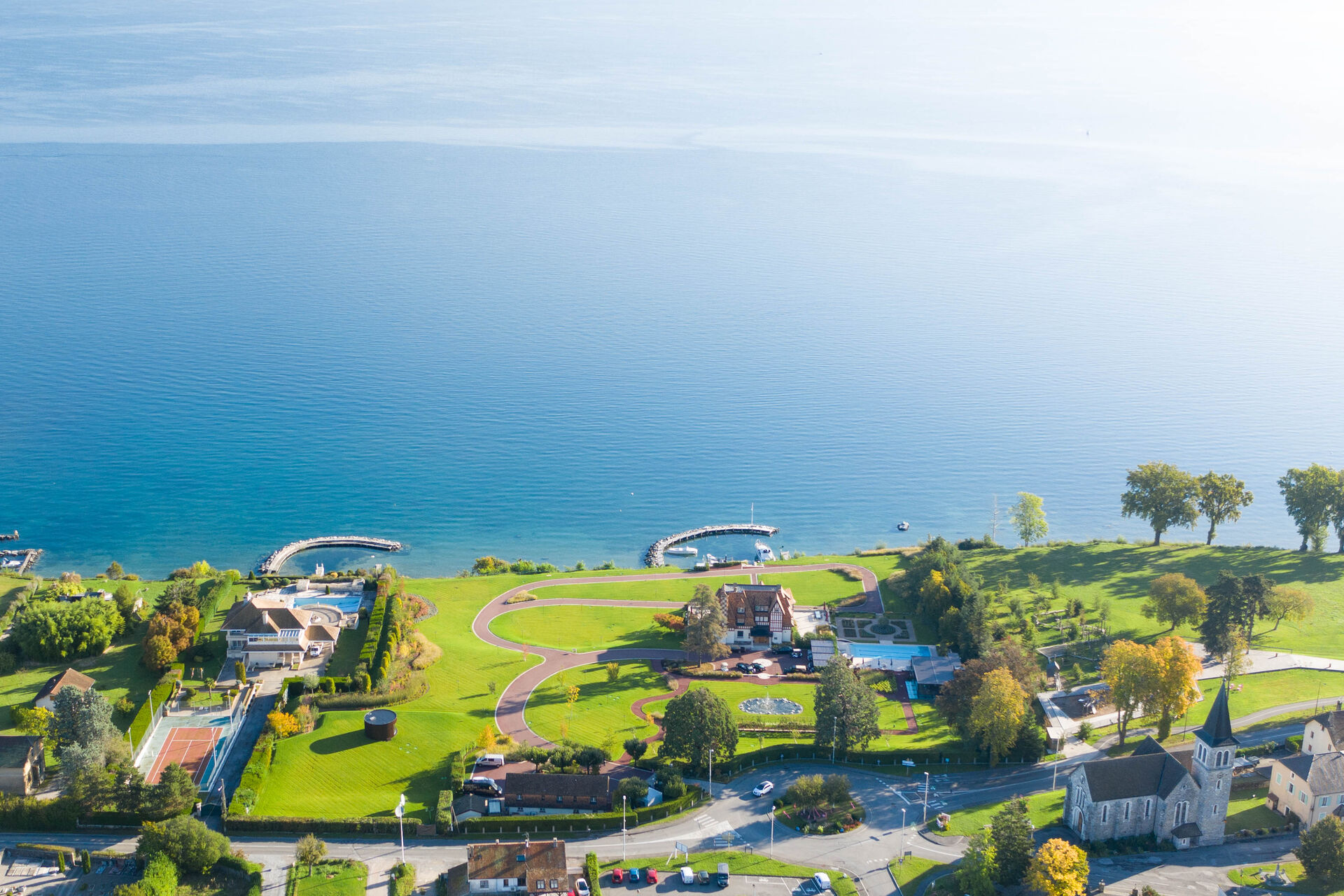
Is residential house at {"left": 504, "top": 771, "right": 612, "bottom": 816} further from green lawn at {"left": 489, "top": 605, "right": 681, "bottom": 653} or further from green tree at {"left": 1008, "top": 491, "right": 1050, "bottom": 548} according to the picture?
green tree at {"left": 1008, "top": 491, "right": 1050, "bottom": 548}

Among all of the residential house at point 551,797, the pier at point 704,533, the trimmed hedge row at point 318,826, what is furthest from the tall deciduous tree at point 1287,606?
the trimmed hedge row at point 318,826

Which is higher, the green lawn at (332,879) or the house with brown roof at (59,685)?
the house with brown roof at (59,685)

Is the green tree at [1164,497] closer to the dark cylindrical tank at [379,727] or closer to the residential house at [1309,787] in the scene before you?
the residential house at [1309,787]

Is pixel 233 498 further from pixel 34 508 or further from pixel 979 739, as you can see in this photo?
pixel 979 739

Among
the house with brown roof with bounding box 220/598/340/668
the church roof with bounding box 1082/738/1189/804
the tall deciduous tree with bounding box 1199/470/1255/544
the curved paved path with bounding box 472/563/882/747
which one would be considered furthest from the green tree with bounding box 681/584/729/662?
the tall deciduous tree with bounding box 1199/470/1255/544

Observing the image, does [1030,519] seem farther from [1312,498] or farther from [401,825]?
[401,825]

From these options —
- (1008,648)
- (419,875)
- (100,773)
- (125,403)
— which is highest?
(125,403)

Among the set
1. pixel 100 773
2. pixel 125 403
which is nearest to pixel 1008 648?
pixel 100 773
